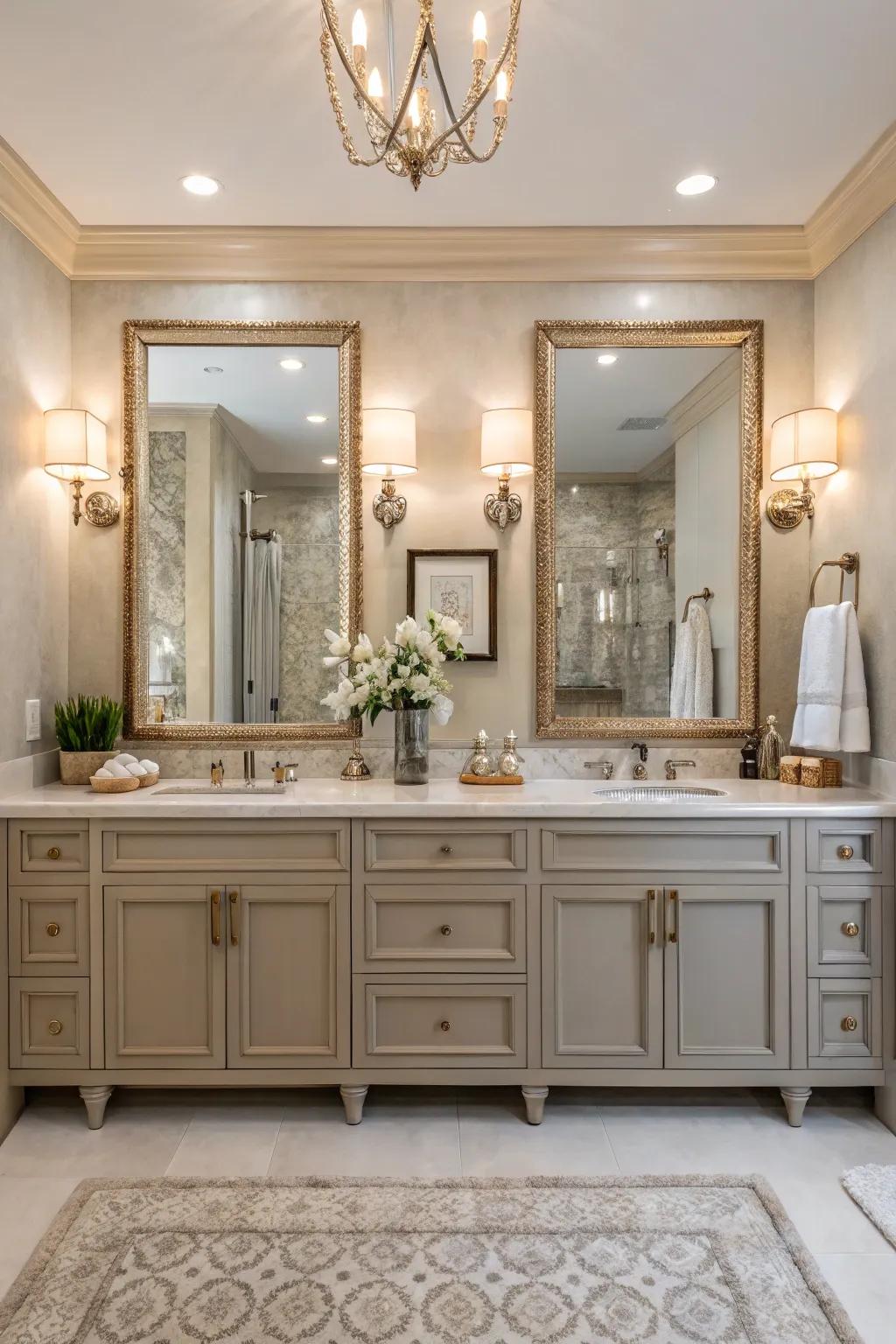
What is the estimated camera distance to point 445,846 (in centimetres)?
248

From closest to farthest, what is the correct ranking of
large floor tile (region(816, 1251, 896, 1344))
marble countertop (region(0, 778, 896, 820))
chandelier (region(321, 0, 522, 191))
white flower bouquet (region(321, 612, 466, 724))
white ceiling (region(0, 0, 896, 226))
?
chandelier (region(321, 0, 522, 191))
large floor tile (region(816, 1251, 896, 1344))
white ceiling (region(0, 0, 896, 226))
marble countertop (region(0, 778, 896, 820))
white flower bouquet (region(321, 612, 466, 724))

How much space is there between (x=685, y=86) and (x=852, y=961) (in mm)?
2343

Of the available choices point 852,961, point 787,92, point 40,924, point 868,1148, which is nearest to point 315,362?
point 787,92

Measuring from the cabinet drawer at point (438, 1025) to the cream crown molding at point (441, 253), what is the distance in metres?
2.29

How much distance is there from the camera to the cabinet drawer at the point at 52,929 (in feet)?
8.14

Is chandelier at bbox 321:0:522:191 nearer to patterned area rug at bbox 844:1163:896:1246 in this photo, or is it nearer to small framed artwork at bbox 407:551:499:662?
small framed artwork at bbox 407:551:499:662

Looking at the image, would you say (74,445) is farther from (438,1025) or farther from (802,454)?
(802,454)

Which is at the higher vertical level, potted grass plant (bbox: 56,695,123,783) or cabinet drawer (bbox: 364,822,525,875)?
potted grass plant (bbox: 56,695,123,783)

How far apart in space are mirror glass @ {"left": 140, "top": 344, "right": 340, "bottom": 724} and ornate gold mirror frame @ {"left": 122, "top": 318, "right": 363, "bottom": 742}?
2cm

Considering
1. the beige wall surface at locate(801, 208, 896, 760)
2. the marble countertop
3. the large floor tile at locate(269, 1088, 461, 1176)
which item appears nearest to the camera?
the large floor tile at locate(269, 1088, 461, 1176)

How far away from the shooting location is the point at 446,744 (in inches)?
119

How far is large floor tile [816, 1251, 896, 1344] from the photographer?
1749mm

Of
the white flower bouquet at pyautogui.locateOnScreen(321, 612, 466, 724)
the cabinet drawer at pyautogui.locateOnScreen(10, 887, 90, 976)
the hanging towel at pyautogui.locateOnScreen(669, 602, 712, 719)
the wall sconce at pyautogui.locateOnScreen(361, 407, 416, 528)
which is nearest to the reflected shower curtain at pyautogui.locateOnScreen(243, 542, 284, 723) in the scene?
the white flower bouquet at pyautogui.locateOnScreen(321, 612, 466, 724)

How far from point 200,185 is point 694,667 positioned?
2.17m
